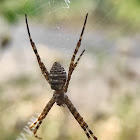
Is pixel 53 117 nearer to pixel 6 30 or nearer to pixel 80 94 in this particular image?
pixel 80 94

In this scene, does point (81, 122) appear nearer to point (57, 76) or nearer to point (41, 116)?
point (41, 116)

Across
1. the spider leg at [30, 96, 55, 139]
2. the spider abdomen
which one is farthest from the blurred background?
the spider abdomen

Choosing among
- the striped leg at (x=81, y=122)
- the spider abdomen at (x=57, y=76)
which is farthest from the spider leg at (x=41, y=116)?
the spider abdomen at (x=57, y=76)

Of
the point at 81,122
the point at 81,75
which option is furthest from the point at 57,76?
the point at 81,75

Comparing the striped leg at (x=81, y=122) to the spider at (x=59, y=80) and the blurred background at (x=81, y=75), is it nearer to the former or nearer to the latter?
the spider at (x=59, y=80)

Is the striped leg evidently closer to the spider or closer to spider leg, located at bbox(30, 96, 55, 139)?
the spider
